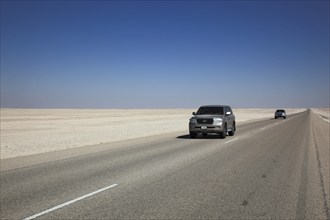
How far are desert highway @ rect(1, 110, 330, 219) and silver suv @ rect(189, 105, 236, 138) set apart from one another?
7.81 metres

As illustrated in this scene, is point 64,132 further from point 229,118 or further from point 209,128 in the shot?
point 229,118

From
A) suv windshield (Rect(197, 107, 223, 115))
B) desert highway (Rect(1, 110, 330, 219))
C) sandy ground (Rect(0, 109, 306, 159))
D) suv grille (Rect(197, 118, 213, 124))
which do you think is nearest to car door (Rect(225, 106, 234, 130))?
suv windshield (Rect(197, 107, 223, 115))

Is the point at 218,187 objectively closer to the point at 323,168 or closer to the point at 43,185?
the point at 43,185

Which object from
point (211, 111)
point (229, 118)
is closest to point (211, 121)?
point (211, 111)

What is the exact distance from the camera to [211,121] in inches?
779

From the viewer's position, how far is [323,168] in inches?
402

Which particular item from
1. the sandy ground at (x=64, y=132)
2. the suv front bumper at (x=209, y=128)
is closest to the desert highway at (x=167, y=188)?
the sandy ground at (x=64, y=132)

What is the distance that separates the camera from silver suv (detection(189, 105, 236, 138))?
19.7 metres

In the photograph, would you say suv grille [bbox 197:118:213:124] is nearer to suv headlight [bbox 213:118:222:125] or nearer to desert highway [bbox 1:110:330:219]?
suv headlight [bbox 213:118:222:125]

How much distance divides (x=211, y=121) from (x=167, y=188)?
42.3ft

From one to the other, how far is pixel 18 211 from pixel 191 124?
15066mm

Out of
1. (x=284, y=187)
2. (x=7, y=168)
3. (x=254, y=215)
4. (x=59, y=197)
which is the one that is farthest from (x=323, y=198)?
(x=7, y=168)

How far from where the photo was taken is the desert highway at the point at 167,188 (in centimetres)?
557

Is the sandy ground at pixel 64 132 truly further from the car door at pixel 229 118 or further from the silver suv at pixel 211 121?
the car door at pixel 229 118
